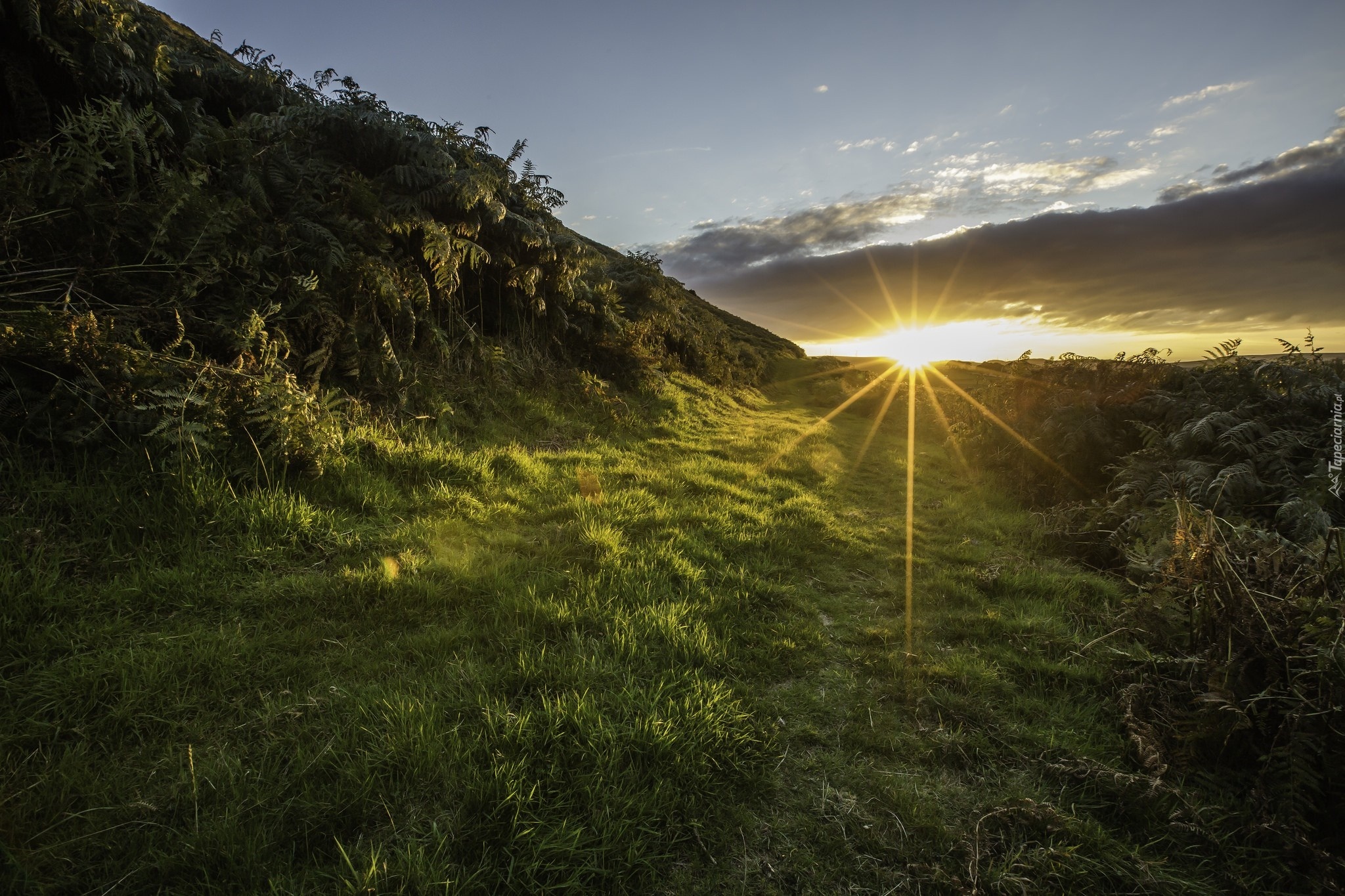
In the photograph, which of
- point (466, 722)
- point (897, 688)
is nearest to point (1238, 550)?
point (897, 688)

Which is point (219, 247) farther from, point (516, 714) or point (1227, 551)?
point (1227, 551)

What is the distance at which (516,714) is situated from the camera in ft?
8.32

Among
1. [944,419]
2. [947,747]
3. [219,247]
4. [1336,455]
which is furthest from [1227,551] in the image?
[944,419]

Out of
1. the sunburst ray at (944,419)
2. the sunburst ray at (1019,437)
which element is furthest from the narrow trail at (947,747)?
the sunburst ray at (944,419)

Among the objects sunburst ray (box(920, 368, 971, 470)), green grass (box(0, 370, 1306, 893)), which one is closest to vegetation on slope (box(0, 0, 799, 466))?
green grass (box(0, 370, 1306, 893))

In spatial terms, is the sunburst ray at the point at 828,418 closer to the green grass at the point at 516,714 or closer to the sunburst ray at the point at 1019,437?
the sunburst ray at the point at 1019,437

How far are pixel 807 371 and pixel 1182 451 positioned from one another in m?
23.3

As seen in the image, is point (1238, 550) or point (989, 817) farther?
point (1238, 550)

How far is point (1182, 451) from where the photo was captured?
521 cm

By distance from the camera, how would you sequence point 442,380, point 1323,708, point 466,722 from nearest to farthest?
point 1323,708, point 466,722, point 442,380

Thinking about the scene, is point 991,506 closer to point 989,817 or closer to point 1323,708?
point 1323,708

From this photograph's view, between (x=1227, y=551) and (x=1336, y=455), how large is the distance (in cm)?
272

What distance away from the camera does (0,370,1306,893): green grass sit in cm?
195

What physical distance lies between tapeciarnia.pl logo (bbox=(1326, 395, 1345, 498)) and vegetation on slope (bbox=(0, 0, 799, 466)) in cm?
772
